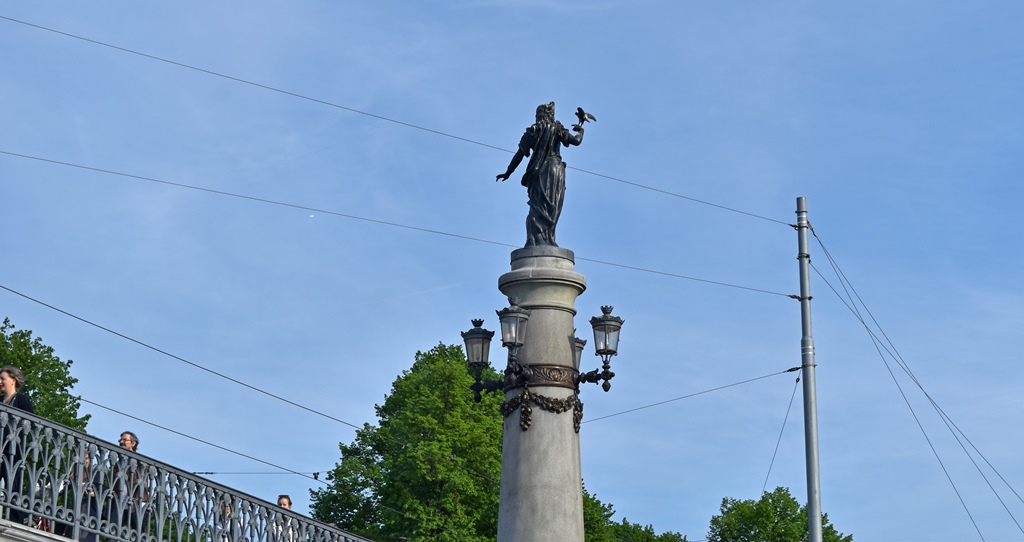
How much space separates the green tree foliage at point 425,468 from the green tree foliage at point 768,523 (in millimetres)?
15706

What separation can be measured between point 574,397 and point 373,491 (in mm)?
30622

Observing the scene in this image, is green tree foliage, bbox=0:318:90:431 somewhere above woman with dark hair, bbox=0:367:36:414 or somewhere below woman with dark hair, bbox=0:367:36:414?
above

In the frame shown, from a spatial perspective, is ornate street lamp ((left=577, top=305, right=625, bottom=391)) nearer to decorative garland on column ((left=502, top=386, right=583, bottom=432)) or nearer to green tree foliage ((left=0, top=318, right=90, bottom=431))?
decorative garland on column ((left=502, top=386, right=583, bottom=432))

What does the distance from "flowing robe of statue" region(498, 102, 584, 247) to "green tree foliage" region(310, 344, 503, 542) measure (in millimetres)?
25844

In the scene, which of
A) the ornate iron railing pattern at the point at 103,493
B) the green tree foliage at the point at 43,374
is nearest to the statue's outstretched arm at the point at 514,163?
the ornate iron railing pattern at the point at 103,493

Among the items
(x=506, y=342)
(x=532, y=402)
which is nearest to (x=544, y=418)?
(x=532, y=402)

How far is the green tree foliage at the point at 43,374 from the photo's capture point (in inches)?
1596

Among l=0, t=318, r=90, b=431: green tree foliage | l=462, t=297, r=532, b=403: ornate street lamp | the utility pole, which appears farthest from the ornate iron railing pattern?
l=0, t=318, r=90, b=431: green tree foliage

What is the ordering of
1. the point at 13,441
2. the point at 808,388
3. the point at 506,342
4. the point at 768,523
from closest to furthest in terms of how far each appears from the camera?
the point at 13,441, the point at 506,342, the point at 808,388, the point at 768,523

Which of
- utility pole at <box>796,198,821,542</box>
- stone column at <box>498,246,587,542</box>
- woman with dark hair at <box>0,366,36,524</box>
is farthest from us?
utility pole at <box>796,198,821,542</box>

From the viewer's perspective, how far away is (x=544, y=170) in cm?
1769

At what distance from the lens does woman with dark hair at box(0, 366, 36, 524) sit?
1353 cm

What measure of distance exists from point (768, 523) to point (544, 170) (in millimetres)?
43907

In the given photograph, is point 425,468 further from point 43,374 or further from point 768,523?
point 768,523
